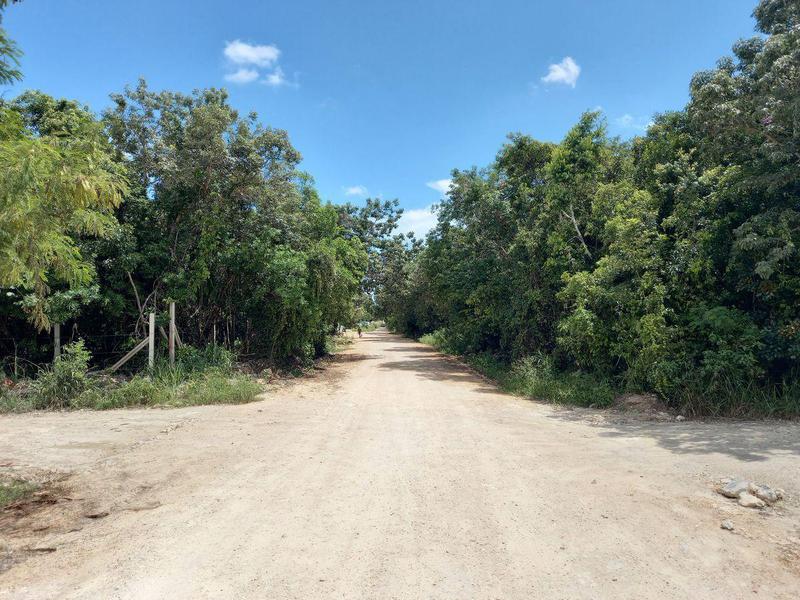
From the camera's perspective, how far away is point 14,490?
5.30 metres

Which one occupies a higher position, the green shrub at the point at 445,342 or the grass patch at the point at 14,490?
the green shrub at the point at 445,342

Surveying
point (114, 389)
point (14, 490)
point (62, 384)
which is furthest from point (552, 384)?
point (62, 384)

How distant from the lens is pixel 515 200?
1638cm

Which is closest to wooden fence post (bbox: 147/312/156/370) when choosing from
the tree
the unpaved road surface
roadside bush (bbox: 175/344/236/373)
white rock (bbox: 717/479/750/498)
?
roadside bush (bbox: 175/344/236/373)

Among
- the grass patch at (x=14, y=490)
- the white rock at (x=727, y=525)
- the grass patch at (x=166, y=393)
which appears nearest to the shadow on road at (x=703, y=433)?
the white rock at (x=727, y=525)

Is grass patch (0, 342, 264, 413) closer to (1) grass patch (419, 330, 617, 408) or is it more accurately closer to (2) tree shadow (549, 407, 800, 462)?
(1) grass patch (419, 330, 617, 408)

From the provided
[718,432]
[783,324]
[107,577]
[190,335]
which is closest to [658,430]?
[718,432]

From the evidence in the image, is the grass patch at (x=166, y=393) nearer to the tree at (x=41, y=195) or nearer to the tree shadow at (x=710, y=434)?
the tree at (x=41, y=195)

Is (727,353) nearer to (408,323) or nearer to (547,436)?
(547,436)

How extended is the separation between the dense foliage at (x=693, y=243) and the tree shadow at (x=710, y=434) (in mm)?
908

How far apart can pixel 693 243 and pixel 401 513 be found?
922 cm

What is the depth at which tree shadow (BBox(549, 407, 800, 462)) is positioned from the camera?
657cm

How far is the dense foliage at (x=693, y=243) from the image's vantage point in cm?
895

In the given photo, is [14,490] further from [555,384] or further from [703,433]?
[555,384]
